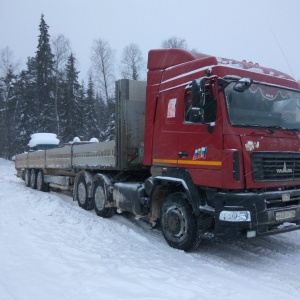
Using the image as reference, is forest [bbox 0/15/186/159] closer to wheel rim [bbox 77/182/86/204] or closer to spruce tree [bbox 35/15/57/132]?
spruce tree [bbox 35/15/57/132]

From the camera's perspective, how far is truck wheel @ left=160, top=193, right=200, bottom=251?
5.60m

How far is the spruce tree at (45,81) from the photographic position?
39625 millimetres

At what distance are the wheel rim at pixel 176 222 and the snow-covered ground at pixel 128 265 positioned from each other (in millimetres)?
306

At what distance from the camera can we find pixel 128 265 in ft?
15.9

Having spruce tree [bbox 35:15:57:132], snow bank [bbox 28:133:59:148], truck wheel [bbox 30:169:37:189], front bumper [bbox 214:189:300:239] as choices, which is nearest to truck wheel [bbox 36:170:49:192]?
truck wheel [bbox 30:169:37:189]

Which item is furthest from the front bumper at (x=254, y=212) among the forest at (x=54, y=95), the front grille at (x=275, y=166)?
the forest at (x=54, y=95)

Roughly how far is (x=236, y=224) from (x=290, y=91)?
2.61 metres

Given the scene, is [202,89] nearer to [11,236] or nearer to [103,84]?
[11,236]

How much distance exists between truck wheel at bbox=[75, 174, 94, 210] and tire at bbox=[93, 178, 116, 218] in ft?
1.88

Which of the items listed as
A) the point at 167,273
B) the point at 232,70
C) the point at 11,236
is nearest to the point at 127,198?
the point at 11,236

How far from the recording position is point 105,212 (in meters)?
8.59

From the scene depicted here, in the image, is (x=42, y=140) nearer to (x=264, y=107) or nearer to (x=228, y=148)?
(x=264, y=107)

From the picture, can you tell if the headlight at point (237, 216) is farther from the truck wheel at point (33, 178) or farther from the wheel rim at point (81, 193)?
the truck wheel at point (33, 178)

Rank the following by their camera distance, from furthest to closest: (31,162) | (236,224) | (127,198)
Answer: (31,162) → (127,198) → (236,224)
